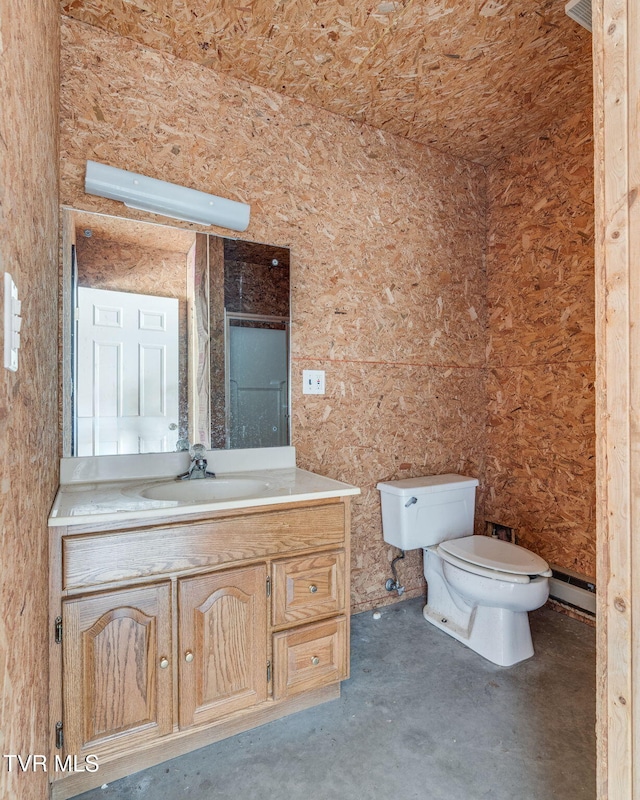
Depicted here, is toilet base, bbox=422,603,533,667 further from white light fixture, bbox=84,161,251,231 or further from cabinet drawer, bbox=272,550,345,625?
white light fixture, bbox=84,161,251,231

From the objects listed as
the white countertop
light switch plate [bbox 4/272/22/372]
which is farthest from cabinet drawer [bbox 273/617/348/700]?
light switch plate [bbox 4/272/22/372]

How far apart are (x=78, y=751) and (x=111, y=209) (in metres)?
1.82

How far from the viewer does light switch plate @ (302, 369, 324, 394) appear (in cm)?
213

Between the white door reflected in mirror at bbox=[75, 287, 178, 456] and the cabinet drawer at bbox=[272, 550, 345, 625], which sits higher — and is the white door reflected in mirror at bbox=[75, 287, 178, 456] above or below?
above

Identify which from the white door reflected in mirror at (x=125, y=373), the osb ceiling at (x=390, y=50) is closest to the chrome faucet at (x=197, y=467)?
the white door reflected in mirror at (x=125, y=373)

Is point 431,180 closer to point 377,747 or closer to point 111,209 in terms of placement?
point 111,209

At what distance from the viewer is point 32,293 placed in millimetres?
932

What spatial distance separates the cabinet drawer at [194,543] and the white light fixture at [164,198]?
125 cm

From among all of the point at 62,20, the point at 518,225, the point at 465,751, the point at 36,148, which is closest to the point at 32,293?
the point at 36,148

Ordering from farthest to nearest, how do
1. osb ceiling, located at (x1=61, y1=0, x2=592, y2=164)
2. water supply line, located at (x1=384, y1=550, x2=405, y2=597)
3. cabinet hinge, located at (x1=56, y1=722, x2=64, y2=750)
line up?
water supply line, located at (x1=384, y1=550, x2=405, y2=597)
osb ceiling, located at (x1=61, y1=0, x2=592, y2=164)
cabinet hinge, located at (x1=56, y1=722, x2=64, y2=750)

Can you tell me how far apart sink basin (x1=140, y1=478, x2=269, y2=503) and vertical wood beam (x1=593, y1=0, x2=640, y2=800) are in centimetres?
108

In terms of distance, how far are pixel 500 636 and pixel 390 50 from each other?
2535 millimetres

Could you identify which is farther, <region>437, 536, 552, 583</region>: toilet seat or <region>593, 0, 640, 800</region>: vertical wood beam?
<region>437, 536, 552, 583</region>: toilet seat

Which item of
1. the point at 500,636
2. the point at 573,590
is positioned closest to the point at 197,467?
the point at 500,636
